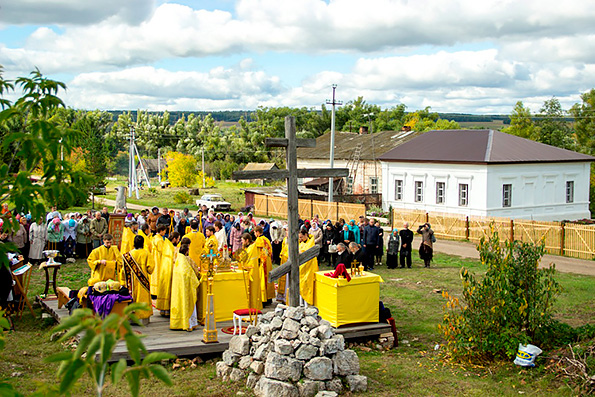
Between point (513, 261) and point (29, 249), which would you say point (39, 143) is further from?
point (29, 249)

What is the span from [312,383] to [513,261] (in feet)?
13.5

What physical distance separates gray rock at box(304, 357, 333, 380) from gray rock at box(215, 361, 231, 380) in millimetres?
1356

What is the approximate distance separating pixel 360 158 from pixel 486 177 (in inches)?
559

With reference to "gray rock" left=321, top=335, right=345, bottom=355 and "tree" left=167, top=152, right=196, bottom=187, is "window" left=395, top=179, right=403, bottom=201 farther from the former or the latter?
"gray rock" left=321, top=335, right=345, bottom=355

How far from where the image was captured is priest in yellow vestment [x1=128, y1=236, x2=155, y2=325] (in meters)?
11.5

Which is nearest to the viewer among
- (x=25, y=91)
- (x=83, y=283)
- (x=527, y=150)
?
(x=25, y=91)

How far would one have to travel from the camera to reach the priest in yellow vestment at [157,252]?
12.5 metres

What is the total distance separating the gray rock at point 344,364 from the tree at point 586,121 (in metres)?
54.7

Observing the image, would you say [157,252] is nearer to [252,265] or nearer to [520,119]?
[252,265]

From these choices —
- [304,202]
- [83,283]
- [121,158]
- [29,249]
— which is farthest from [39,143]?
[121,158]

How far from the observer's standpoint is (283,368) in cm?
864

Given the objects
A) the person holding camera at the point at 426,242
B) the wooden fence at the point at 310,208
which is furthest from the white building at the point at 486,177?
the person holding camera at the point at 426,242

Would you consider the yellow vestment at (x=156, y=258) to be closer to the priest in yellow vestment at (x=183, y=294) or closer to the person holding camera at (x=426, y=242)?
the priest in yellow vestment at (x=183, y=294)

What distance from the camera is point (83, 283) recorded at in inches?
637
